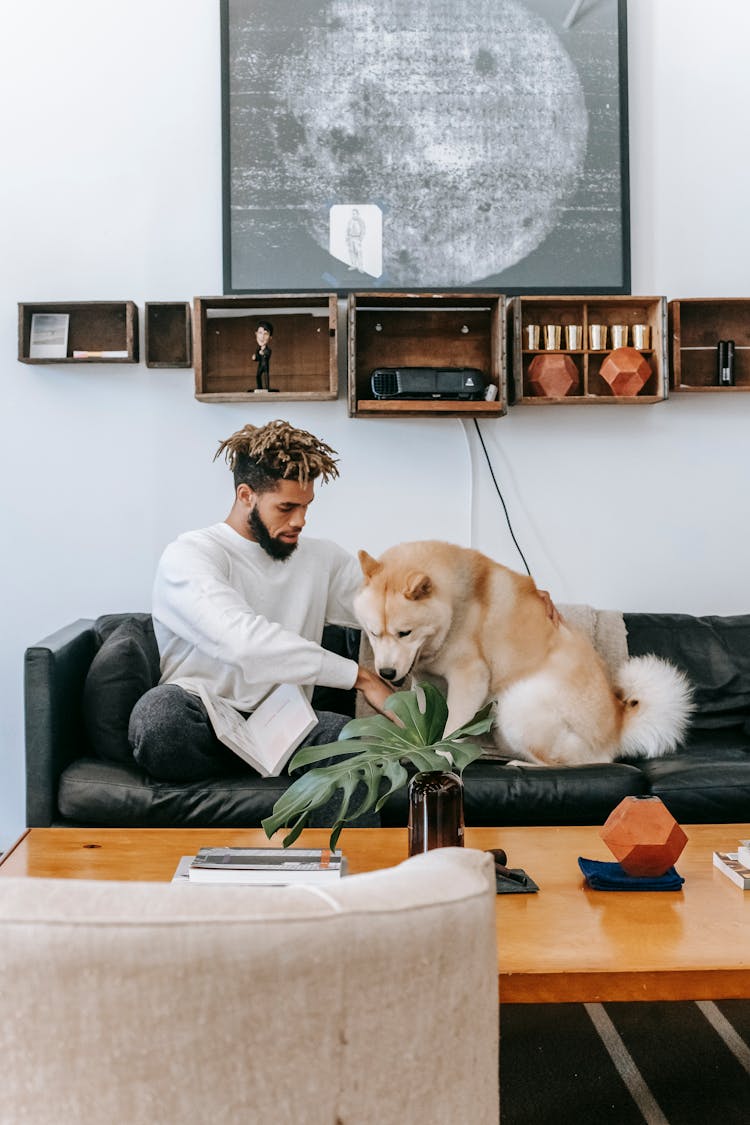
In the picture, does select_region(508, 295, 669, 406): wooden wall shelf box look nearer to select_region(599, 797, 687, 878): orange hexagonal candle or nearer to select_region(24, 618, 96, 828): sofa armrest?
select_region(24, 618, 96, 828): sofa armrest

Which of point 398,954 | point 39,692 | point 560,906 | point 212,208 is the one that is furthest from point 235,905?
point 212,208

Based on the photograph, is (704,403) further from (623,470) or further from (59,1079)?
(59,1079)

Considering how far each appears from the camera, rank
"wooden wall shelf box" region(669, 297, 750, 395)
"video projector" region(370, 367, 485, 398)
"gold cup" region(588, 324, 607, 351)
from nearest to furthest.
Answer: "video projector" region(370, 367, 485, 398) < "gold cup" region(588, 324, 607, 351) < "wooden wall shelf box" region(669, 297, 750, 395)

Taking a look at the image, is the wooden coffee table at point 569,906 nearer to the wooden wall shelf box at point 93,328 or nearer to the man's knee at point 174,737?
the man's knee at point 174,737

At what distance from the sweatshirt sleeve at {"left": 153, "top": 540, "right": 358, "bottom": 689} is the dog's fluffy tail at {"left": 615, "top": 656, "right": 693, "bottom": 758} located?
76 cm

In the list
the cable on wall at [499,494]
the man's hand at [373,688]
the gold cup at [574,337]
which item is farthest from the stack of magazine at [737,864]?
the gold cup at [574,337]

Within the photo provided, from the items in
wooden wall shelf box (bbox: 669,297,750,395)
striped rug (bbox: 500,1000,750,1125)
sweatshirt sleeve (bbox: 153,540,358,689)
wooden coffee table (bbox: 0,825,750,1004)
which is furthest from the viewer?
wooden wall shelf box (bbox: 669,297,750,395)

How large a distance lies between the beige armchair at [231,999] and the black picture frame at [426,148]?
2.92 meters

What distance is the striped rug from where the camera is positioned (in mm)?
1710

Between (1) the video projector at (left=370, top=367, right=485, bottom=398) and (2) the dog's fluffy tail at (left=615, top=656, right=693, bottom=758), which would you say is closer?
(2) the dog's fluffy tail at (left=615, top=656, right=693, bottom=758)

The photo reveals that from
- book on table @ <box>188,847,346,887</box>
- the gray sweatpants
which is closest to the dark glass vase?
book on table @ <box>188,847,346,887</box>

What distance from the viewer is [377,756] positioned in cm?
159

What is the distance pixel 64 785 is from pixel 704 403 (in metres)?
2.32

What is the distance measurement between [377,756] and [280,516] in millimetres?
1219
